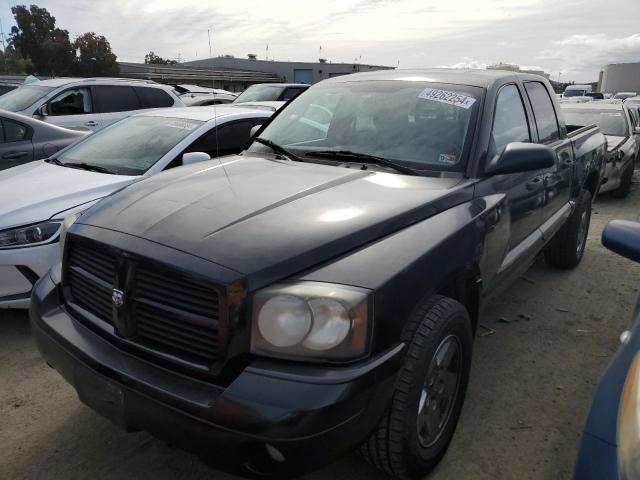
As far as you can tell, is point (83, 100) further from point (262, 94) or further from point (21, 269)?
point (21, 269)

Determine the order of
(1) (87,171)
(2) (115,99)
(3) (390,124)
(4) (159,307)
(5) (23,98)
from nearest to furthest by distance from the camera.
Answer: (4) (159,307), (3) (390,124), (1) (87,171), (5) (23,98), (2) (115,99)

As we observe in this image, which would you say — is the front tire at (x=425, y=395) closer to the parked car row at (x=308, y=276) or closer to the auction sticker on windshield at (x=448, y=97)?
the parked car row at (x=308, y=276)

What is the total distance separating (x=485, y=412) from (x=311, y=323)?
1.57m

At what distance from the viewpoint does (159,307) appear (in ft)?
6.29

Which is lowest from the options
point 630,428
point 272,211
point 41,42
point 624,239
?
point 630,428

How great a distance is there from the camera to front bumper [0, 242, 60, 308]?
11.2 ft

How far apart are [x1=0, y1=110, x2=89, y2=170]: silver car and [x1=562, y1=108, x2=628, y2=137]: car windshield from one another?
26.4ft

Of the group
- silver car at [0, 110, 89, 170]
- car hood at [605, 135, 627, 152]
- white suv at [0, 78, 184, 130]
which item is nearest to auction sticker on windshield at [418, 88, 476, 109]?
silver car at [0, 110, 89, 170]

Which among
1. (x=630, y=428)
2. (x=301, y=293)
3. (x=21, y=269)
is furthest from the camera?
(x=21, y=269)

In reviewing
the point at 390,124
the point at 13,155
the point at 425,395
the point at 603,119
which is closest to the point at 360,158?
the point at 390,124

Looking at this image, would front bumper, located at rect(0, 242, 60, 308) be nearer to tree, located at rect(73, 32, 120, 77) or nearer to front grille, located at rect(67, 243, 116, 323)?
front grille, located at rect(67, 243, 116, 323)

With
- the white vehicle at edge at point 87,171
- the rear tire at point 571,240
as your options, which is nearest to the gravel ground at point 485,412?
the white vehicle at edge at point 87,171

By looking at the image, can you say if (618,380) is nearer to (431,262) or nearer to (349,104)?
(431,262)

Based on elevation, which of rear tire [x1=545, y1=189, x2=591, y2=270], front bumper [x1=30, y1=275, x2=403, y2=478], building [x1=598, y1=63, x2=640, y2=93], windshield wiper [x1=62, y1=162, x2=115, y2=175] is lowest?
rear tire [x1=545, y1=189, x2=591, y2=270]
